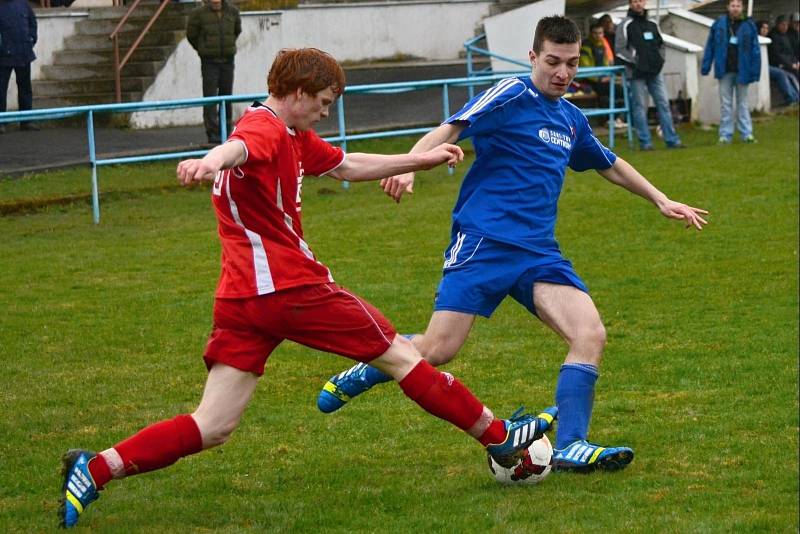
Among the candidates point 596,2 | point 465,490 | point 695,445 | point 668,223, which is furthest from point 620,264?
point 596,2

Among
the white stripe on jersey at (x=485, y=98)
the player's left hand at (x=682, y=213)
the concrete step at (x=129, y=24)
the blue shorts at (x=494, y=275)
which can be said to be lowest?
the concrete step at (x=129, y=24)

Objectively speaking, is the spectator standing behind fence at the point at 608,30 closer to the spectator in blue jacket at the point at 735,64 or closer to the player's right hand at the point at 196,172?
the spectator in blue jacket at the point at 735,64

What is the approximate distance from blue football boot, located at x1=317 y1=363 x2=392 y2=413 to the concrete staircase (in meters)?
15.1

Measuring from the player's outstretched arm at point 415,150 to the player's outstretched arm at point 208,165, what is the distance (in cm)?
117

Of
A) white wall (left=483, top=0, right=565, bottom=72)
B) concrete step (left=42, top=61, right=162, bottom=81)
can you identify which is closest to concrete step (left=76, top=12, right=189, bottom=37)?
concrete step (left=42, top=61, right=162, bottom=81)

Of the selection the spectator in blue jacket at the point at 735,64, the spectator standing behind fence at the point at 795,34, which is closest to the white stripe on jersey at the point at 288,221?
the spectator in blue jacket at the point at 735,64

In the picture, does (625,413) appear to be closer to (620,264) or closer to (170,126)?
(620,264)

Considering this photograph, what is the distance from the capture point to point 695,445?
6.40 meters

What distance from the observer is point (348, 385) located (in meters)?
6.52

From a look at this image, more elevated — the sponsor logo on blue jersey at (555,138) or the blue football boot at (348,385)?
the sponsor logo on blue jersey at (555,138)

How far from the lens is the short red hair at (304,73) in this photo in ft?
17.3

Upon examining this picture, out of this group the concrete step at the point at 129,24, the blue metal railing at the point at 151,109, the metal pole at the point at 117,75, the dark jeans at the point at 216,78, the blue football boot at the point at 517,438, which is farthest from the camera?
the concrete step at the point at 129,24

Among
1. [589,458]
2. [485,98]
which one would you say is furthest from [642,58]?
[589,458]

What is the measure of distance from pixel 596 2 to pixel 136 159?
12.3m
